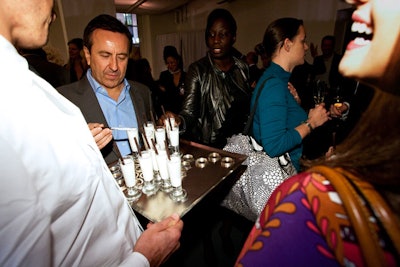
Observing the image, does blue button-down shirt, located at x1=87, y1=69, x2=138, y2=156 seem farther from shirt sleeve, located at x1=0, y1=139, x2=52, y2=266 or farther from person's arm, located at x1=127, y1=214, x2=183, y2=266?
shirt sleeve, located at x1=0, y1=139, x2=52, y2=266

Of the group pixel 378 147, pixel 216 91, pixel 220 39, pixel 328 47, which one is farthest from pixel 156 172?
pixel 328 47

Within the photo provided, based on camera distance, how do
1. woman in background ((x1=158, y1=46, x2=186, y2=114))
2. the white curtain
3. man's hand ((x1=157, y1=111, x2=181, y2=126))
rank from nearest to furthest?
1. man's hand ((x1=157, y1=111, x2=181, y2=126))
2. woman in background ((x1=158, y1=46, x2=186, y2=114))
3. the white curtain

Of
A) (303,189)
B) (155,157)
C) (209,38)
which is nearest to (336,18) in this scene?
(209,38)

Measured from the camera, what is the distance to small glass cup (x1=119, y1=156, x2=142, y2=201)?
5.04ft

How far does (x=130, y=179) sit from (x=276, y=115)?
1246 mm

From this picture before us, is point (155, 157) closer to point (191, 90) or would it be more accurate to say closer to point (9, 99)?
point (9, 99)

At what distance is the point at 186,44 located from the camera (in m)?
13.3

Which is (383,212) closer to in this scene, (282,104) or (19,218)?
(19,218)

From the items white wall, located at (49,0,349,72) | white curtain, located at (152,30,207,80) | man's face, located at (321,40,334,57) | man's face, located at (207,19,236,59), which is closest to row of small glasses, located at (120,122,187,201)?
man's face, located at (207,19,236,59)

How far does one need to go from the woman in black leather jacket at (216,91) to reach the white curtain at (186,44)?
10.0 m

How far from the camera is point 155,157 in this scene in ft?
5.81

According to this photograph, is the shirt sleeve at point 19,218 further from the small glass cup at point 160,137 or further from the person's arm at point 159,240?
the small glass cup at point 160,137

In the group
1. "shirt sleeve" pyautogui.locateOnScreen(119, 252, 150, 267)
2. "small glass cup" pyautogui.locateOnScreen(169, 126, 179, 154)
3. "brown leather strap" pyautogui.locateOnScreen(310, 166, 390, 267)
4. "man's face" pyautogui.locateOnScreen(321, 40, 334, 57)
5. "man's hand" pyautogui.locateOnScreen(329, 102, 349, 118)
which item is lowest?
"shirt sleeve" pyautogui.locateOnScreen(119, 252, 150, 267)

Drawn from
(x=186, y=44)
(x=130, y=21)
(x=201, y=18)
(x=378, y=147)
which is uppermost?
(x=130, y=21)
